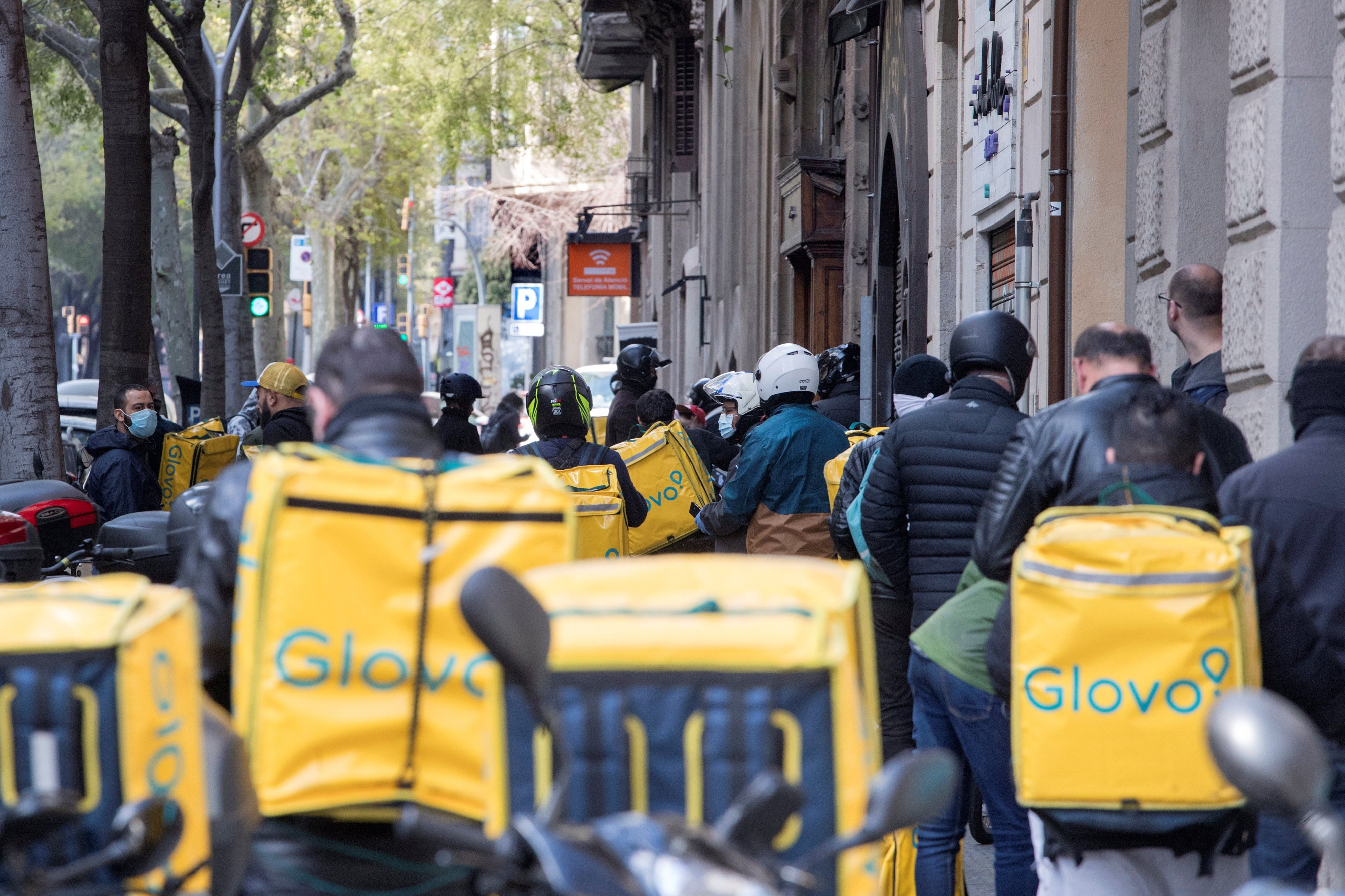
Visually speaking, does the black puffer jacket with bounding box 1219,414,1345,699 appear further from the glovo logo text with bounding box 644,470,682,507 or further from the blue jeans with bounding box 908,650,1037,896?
the glovo logo text with bounding box 644,470,682,507

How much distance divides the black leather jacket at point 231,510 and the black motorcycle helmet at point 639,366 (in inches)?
335

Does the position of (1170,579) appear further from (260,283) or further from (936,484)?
(260,283)

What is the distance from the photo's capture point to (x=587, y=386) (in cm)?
793

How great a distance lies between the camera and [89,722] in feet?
8.45

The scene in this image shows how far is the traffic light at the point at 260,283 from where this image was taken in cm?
2397

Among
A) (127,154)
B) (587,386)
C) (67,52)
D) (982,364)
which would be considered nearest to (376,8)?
(67,52)

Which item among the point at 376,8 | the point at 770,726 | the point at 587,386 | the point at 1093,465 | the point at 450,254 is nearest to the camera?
the point at 770,726

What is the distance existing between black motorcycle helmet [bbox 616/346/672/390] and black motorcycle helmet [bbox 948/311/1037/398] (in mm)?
6302

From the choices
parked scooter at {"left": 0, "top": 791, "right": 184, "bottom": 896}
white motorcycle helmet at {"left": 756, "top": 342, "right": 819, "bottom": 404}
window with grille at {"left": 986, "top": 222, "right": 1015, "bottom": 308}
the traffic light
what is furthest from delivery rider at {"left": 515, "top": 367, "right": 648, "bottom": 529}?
the traffic light

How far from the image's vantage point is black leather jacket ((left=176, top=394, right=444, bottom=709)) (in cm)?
321

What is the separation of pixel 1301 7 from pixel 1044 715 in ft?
14.1

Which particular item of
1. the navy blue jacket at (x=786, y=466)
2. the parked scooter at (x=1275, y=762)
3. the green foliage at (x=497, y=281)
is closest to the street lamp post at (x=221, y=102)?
the navy blue jacket at (x=786, y=466)

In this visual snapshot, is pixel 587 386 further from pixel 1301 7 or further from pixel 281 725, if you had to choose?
pixel 281 725

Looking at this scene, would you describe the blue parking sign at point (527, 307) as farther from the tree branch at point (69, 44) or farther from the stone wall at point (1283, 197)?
the stone wall at point (1283, 197)
